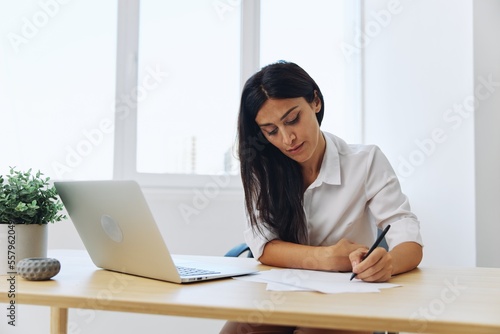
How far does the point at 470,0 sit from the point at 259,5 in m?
1.11

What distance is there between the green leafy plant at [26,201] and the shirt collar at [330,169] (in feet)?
2.37

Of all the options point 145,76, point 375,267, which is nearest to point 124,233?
point 375,267

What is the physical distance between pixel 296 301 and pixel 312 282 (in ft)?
0.58

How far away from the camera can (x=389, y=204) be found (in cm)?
145

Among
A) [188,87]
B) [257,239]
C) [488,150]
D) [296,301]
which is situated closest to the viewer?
[296,301]

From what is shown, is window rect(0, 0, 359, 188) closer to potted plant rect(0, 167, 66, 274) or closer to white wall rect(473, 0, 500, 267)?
white wall rect(473, 0, 500, 267)

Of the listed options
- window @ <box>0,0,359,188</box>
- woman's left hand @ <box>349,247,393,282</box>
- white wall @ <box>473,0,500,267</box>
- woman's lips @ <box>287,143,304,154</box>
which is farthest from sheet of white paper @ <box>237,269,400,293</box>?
window @ <box>0,0,359,188</box>

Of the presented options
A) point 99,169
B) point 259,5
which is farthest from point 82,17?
point 259,5

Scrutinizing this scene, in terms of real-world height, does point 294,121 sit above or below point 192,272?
above

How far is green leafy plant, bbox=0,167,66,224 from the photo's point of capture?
3.84ft

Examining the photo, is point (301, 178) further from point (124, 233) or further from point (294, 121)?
point (124, 233)

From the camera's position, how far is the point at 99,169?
254cm

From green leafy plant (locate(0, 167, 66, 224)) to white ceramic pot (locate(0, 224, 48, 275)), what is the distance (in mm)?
16

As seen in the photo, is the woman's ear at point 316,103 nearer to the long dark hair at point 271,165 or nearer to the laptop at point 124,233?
the long dark hair at point 271,165
